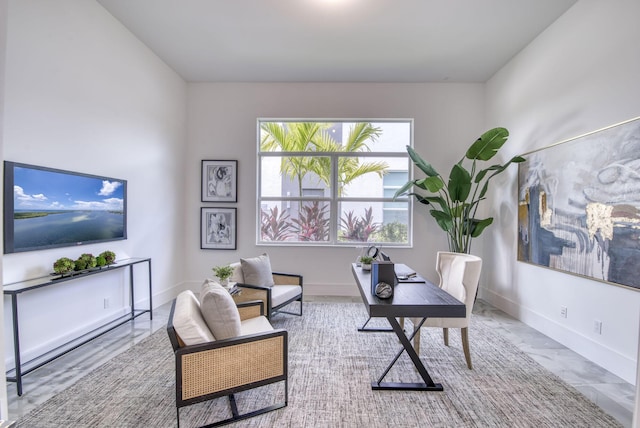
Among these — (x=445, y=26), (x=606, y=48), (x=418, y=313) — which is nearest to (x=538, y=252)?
→ (x=606, y=48)

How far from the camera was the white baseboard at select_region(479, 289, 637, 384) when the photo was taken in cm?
251

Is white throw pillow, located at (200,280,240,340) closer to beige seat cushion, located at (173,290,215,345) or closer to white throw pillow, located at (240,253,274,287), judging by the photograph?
beige seat cushion, located at (173,290,215,345)

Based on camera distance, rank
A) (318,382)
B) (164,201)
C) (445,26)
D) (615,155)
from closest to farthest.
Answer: (318,382) → (615,155) → (445,26) → (164,201)

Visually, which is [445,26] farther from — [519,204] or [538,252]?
[538,252]

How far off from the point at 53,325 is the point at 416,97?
17.3 ft

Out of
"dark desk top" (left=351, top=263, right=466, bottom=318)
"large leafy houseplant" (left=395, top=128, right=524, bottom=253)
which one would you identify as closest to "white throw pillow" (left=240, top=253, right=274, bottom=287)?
"dark desk top" (left=351, top=263, right=466, bottom=318)

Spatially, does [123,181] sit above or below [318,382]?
above

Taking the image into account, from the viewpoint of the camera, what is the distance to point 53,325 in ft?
9.05

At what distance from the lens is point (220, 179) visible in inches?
197

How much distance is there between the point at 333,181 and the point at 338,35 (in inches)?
83.0

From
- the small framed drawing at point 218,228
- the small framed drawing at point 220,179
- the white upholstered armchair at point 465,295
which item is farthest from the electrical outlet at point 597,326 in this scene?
the small framed drawing at point 220,179

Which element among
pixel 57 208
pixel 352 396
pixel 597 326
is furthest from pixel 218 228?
pixel 597 326

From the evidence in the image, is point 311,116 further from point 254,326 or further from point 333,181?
point 254,326

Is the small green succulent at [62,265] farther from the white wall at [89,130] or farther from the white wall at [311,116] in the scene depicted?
the white wall at [311,116]
